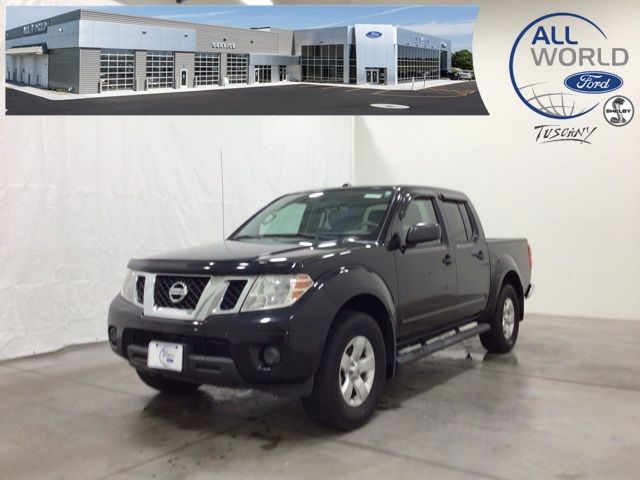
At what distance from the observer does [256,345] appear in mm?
2877

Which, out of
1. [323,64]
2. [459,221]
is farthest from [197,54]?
[459,221]

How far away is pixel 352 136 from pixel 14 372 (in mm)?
6356

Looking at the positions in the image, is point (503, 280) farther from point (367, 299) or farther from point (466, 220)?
point (367, 299)

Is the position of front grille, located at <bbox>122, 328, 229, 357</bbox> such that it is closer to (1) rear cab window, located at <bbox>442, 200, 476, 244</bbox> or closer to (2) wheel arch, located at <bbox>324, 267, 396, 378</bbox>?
(2) wheel arch, located at <bbox>324, 267, 396, 378</bbox>

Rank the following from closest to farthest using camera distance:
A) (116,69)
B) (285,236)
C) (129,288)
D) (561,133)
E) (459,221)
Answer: (129,288), (285,236), (459,221), (116,69), (561,133)

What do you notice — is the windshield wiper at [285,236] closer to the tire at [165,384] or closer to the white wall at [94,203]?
the tire at [165,384]

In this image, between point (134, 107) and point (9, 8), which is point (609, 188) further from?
point (9, 8)

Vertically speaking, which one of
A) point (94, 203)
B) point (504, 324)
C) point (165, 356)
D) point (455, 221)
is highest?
point (94, 203)

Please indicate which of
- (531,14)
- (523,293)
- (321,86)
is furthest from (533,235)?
(321,86)

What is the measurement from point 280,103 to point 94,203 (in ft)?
7.17

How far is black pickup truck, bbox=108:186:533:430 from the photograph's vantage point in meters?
2.92

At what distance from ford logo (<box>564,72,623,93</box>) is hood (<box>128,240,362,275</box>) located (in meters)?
5.15

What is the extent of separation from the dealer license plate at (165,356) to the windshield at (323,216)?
1.18 metres

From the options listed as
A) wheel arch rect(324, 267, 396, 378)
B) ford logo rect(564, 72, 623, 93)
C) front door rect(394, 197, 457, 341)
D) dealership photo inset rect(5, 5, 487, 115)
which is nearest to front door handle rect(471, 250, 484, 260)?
front door rect(394, 197, 457, 341)
